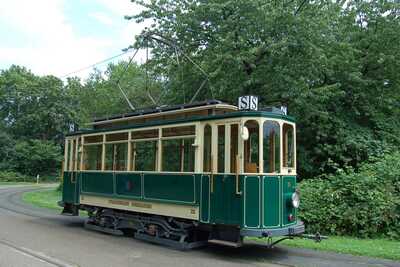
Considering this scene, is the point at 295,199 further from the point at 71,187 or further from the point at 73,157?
the point at 73,157

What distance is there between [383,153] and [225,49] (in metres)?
7.10

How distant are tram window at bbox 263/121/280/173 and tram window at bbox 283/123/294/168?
0.30 metres

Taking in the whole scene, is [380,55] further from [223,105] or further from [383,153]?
[223,105]

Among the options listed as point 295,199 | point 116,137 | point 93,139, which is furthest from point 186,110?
point 93,139

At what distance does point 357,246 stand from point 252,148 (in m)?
3.77

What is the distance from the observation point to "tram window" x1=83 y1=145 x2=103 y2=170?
13.5 meters

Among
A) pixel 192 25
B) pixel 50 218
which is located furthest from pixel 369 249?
pixel 192 25

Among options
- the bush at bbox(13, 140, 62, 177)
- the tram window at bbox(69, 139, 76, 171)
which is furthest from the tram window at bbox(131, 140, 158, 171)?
the bush at bbox(13, 140, 62, 177)

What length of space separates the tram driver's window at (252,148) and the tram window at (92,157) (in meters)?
5.44

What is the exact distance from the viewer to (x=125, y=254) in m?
9.66

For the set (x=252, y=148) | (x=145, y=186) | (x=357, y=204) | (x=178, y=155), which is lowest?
(x=357, y=204)

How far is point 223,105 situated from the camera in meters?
10.4

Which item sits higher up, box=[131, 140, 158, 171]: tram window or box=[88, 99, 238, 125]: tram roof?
box=[88, 99, 238, 125]: tram roof

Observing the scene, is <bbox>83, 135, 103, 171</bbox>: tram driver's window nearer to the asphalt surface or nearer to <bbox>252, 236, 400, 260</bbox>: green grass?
the asphalt surface
